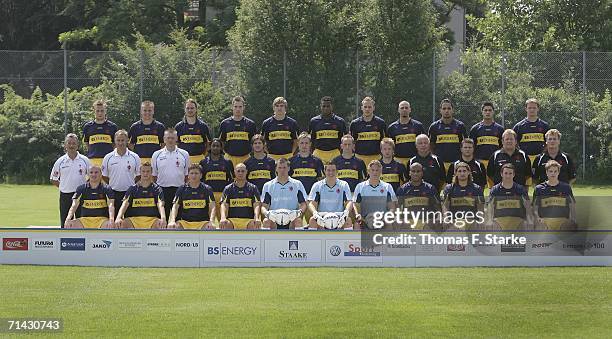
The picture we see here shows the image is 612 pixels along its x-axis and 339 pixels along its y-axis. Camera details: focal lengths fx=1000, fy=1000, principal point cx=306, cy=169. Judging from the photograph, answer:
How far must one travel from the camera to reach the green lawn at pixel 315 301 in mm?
9516

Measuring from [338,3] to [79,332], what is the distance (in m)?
20.8

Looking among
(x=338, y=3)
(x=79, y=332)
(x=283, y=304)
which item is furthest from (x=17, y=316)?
(x=338, y=3)

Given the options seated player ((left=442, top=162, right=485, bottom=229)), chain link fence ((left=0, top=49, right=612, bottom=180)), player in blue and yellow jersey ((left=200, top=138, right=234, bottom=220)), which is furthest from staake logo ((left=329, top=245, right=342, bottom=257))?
chain link fence ((left=0, top=49, right=612, bottom=180))

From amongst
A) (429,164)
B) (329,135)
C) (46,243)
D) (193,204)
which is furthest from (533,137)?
(46,243)

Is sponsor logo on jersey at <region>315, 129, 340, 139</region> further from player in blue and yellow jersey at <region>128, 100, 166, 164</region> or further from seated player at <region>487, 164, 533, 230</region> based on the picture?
seated player at <region>487, 164, 533, 230</region>

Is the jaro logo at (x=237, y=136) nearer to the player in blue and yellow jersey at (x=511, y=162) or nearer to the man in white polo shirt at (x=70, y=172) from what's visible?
the man in white polo shirt at (x=70, y=172)

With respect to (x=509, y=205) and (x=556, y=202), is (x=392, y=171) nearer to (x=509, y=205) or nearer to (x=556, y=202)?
(x=509, y=205)

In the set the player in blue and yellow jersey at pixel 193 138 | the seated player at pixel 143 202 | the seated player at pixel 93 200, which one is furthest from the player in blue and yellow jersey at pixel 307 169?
the seated player at pixel 93 200

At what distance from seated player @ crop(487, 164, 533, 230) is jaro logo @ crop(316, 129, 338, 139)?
11.5 feet

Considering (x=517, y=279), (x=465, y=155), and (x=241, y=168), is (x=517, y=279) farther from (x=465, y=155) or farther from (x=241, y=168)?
(x=241, y=168)

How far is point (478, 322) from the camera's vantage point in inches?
386

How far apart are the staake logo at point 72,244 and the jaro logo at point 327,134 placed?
4.79 metres

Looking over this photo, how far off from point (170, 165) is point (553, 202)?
5.76m

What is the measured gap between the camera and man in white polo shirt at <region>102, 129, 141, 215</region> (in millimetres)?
15367
